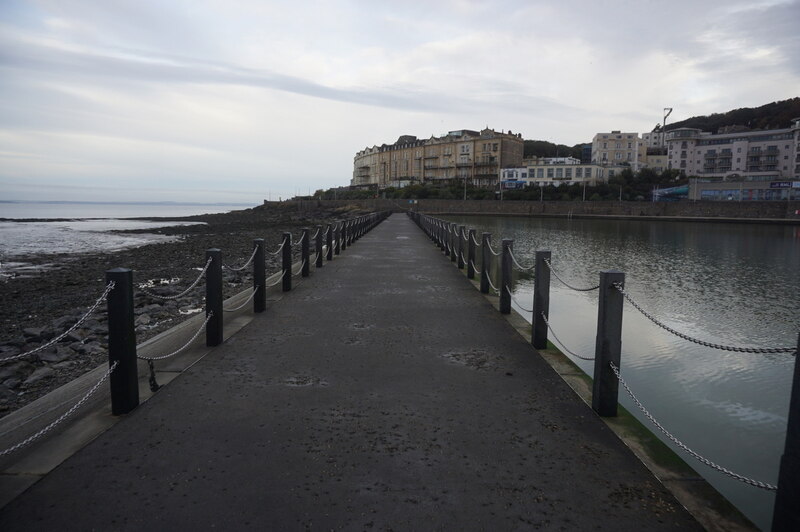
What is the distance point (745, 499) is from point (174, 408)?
5.27 metres

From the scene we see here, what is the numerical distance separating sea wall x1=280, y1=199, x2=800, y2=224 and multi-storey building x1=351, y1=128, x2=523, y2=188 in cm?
2729

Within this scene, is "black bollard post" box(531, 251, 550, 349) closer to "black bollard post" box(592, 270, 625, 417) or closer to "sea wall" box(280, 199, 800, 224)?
"black bollard post" box(592, 270, 625, 417)

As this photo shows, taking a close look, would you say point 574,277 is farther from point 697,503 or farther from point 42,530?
point 42,530

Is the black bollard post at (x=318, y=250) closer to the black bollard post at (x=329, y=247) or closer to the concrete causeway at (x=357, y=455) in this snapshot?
the black bollard post at (x=329, y=247)

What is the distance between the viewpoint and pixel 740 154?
114 m

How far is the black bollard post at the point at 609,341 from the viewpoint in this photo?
4613mm

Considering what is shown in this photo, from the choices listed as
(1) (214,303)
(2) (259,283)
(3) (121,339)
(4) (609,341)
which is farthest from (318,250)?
(4) (609,341)

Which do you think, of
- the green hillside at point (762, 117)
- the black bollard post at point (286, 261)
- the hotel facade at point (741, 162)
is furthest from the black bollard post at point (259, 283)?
the green hillside at point (762, 117)

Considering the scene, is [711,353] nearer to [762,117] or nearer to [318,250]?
[318,250]

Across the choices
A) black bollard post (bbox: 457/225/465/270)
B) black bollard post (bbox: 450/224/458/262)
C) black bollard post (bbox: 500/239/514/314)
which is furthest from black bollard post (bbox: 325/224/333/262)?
black bollard post (bbox: 500/239/514/314)

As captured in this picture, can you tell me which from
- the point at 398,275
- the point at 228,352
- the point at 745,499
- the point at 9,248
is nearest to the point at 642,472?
the point at 745,499

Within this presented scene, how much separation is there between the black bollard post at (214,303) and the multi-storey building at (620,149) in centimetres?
13013

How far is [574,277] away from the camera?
63.2 feet

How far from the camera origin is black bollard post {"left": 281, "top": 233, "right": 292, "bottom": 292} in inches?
414
